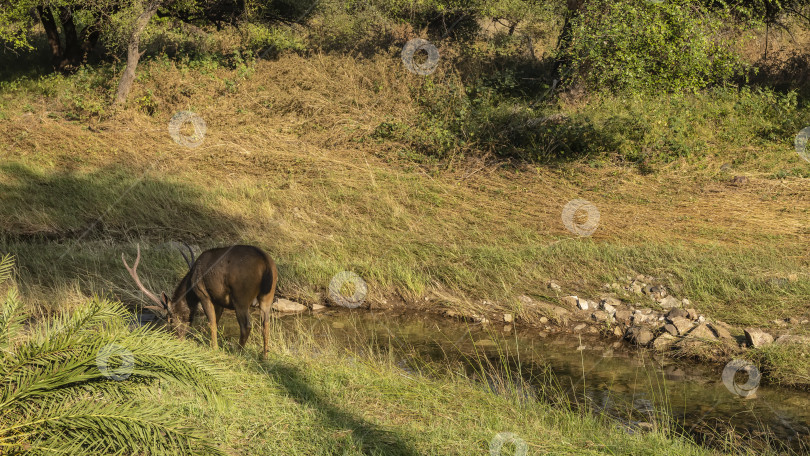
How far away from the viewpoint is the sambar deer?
6773 mm

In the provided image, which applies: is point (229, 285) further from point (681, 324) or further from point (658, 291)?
point (658, 291)

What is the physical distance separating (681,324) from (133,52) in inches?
513

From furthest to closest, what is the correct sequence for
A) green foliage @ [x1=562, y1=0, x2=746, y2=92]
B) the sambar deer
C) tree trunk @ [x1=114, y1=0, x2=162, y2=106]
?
tree trunk @ [x1=114, y1=0, x2=162, y2=106] → green foliage @ [x1=562, y1=0, x2=746, y2=92] → the sambar deer

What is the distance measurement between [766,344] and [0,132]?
14.2m

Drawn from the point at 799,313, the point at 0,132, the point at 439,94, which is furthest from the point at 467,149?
the point at 0,132

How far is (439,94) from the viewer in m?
16.1

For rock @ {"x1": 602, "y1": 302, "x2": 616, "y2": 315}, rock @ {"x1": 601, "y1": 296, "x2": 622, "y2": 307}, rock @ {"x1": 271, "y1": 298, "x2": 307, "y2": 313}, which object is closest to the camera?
rock @ {"x1": 602, "y1": 302, "x2": 616, "y2": 315}

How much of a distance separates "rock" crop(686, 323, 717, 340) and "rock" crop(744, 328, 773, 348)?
12.9 inches

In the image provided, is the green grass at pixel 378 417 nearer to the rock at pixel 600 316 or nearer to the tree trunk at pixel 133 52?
the rock at pixel 600 316

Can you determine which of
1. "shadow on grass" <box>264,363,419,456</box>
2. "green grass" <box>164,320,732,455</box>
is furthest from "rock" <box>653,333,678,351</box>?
"shadow on grass" <box>264,363,419,456</box>

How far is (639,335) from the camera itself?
7.98m

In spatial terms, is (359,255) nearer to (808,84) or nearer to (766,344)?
(766,344)

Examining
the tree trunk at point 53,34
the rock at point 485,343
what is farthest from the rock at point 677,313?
the tree trunk at point 53,34

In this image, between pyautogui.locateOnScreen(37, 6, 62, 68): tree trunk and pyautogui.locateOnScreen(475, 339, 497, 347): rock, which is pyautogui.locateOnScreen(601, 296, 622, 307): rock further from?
pyautogui.locateOnScreen(37, 6, 62, 68): tree trunk
